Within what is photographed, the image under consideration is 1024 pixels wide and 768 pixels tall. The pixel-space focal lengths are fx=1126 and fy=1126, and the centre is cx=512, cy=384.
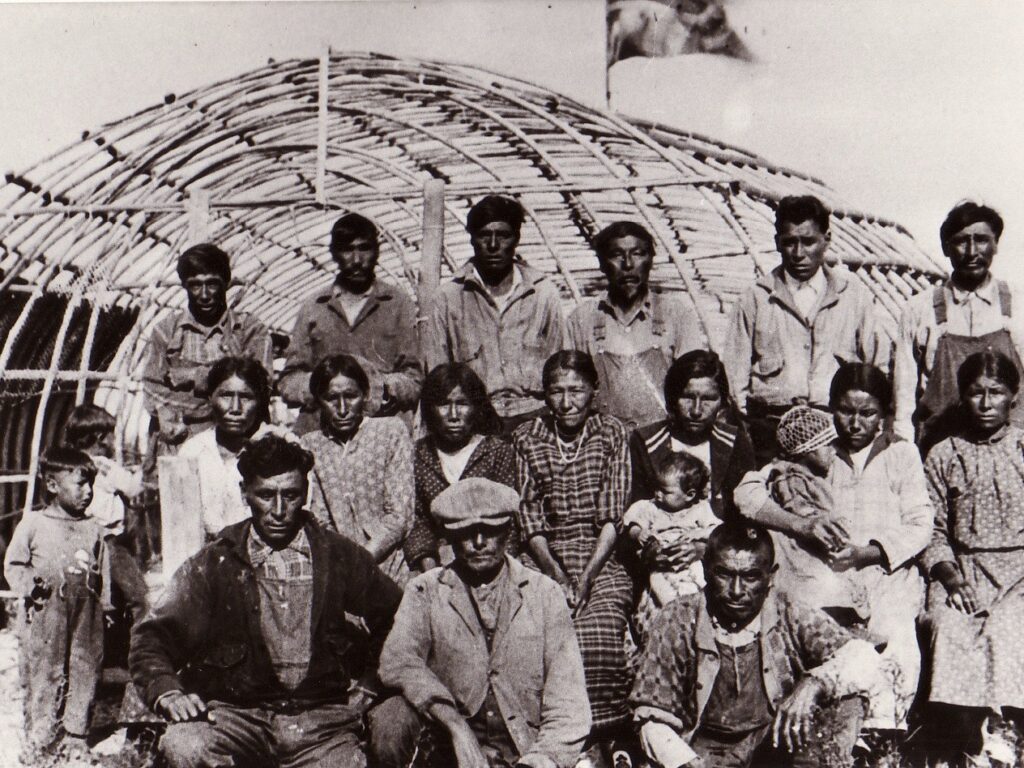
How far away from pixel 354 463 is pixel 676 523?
4.52 ft

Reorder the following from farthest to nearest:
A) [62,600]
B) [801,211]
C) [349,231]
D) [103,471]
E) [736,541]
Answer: [103,471] → [349,231] → [62,600] → [801,211] → [736,541]

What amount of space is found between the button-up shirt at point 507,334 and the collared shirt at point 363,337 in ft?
0.84

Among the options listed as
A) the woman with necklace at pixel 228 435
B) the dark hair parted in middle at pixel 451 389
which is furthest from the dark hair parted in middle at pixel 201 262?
the dark hair parted in middle at pixel 451 389

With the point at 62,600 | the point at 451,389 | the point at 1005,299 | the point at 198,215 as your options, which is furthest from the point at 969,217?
the point at 198,215

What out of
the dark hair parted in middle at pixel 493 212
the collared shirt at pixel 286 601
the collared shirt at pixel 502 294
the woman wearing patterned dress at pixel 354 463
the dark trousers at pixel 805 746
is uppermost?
the dark hair parted in middle at pixel 493 212

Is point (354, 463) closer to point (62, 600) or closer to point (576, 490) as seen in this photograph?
point (576, 490)

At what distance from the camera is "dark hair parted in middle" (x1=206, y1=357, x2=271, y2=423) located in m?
4.86

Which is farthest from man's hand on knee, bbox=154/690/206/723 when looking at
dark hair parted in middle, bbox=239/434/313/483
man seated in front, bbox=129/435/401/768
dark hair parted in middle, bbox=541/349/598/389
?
dark hair parted in middle, bbox=541/349/598/389

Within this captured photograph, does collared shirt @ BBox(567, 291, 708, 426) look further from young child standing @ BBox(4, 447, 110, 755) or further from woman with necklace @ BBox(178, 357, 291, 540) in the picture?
young child standing @ BBox(4, 447, 110, 755)

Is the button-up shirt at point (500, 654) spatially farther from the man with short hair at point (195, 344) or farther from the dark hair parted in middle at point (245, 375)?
the man with short hair at point (195, 344)

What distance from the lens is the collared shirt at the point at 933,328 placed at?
5121 mm

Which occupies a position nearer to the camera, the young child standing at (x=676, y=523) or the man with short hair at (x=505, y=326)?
the young child standing at (x=676, y=523)

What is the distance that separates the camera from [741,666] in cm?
380

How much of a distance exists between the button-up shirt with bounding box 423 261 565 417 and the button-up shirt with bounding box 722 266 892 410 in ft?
3.02
